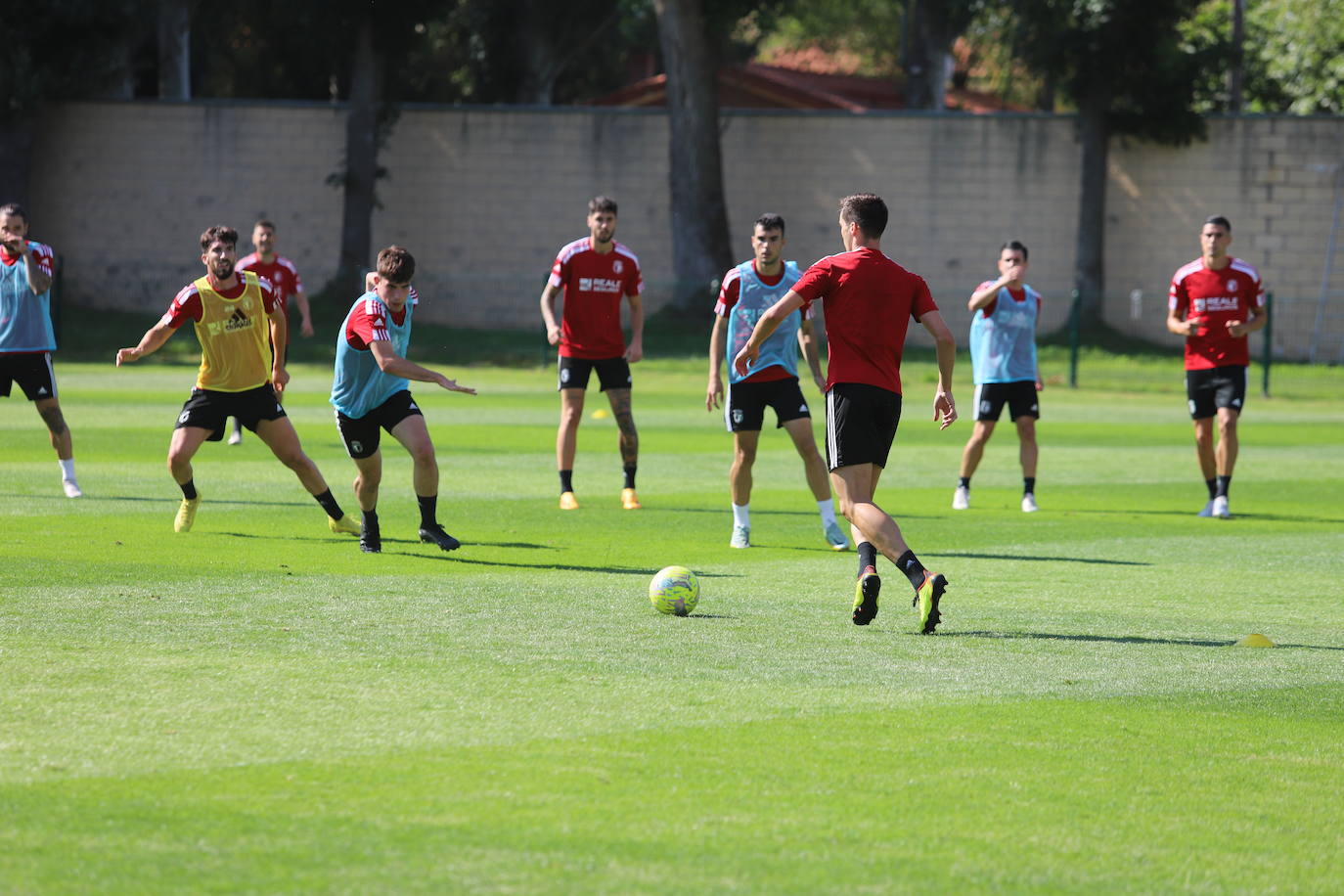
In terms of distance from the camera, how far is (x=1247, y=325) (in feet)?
42.0

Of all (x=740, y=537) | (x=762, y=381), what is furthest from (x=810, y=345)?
(x=740, y=537)

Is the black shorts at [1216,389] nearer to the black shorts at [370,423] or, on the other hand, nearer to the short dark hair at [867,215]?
the short dark hair at [867,215]

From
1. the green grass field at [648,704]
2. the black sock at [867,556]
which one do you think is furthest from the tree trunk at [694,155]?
the black sock at [867,556]

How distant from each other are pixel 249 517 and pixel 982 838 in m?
7.64

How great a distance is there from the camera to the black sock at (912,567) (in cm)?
750

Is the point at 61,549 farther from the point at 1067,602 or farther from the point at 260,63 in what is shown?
the point at 260,63

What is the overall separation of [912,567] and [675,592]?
3.69 ft

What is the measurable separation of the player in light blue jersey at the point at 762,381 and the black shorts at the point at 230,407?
9.13 feet

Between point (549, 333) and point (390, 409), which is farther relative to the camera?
point (549, 333)

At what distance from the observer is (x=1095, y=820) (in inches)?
189

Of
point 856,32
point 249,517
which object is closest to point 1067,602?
point 249,517

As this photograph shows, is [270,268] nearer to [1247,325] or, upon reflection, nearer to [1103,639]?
[1247,325]

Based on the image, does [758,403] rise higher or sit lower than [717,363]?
lower

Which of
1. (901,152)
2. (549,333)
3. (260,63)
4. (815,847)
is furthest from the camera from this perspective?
(260,63)
